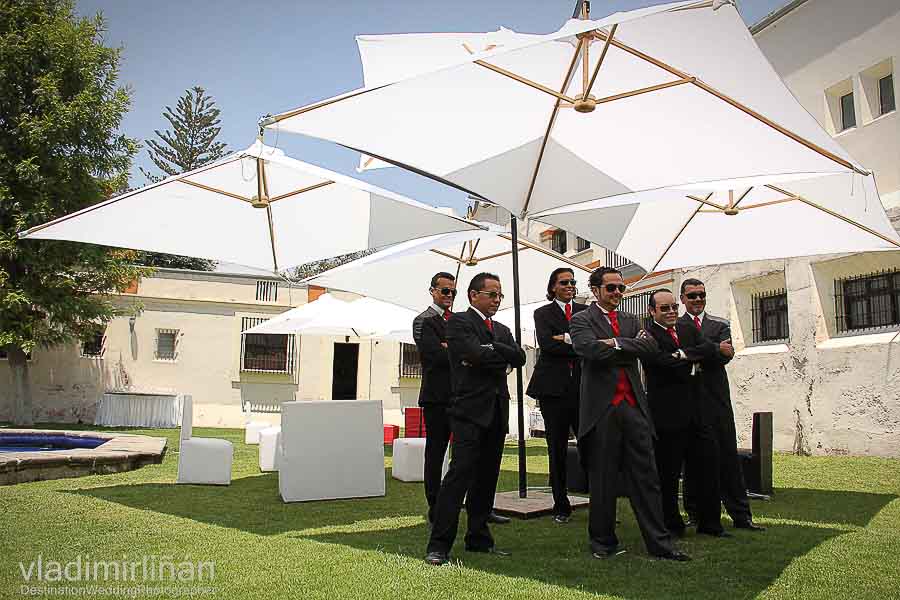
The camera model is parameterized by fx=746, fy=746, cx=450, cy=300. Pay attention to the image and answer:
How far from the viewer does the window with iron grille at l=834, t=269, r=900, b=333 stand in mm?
10930

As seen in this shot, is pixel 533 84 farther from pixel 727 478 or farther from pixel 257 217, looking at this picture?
pixel 257 217

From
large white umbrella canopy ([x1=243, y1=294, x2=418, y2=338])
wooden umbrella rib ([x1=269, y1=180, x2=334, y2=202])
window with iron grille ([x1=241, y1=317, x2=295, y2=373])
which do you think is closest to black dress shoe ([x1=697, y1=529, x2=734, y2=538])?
wooden umbrella rib ([x1=269, y1=180, x2=334, y2=202])

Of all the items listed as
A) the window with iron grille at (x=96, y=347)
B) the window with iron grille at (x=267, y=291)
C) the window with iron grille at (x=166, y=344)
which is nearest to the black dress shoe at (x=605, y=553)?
the window with iron grille at (x=166, y=344)

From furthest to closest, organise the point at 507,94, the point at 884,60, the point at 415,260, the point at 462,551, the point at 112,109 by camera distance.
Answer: the point at 112,109, the point at 884,60, the point at 415,260, the point at 507,94, the point at 462,551

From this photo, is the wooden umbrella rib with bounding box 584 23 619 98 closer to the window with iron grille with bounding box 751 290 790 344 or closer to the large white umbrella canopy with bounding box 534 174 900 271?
the large white umbrella canopy with bounding box 534 174 900 271

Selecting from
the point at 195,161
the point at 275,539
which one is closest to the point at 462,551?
the point at 275,539

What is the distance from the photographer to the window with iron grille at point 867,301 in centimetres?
1093

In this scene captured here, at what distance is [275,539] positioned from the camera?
5.07 metres

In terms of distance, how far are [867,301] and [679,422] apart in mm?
7889

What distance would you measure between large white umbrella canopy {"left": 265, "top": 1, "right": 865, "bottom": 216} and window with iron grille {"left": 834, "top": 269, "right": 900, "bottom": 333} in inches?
253

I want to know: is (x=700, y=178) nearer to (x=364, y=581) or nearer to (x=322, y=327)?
(x=364, y=581)

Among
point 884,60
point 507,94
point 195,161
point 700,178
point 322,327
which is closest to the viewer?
point 507,94

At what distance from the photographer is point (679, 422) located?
5.22 meters

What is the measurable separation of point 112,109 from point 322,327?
11776mm
